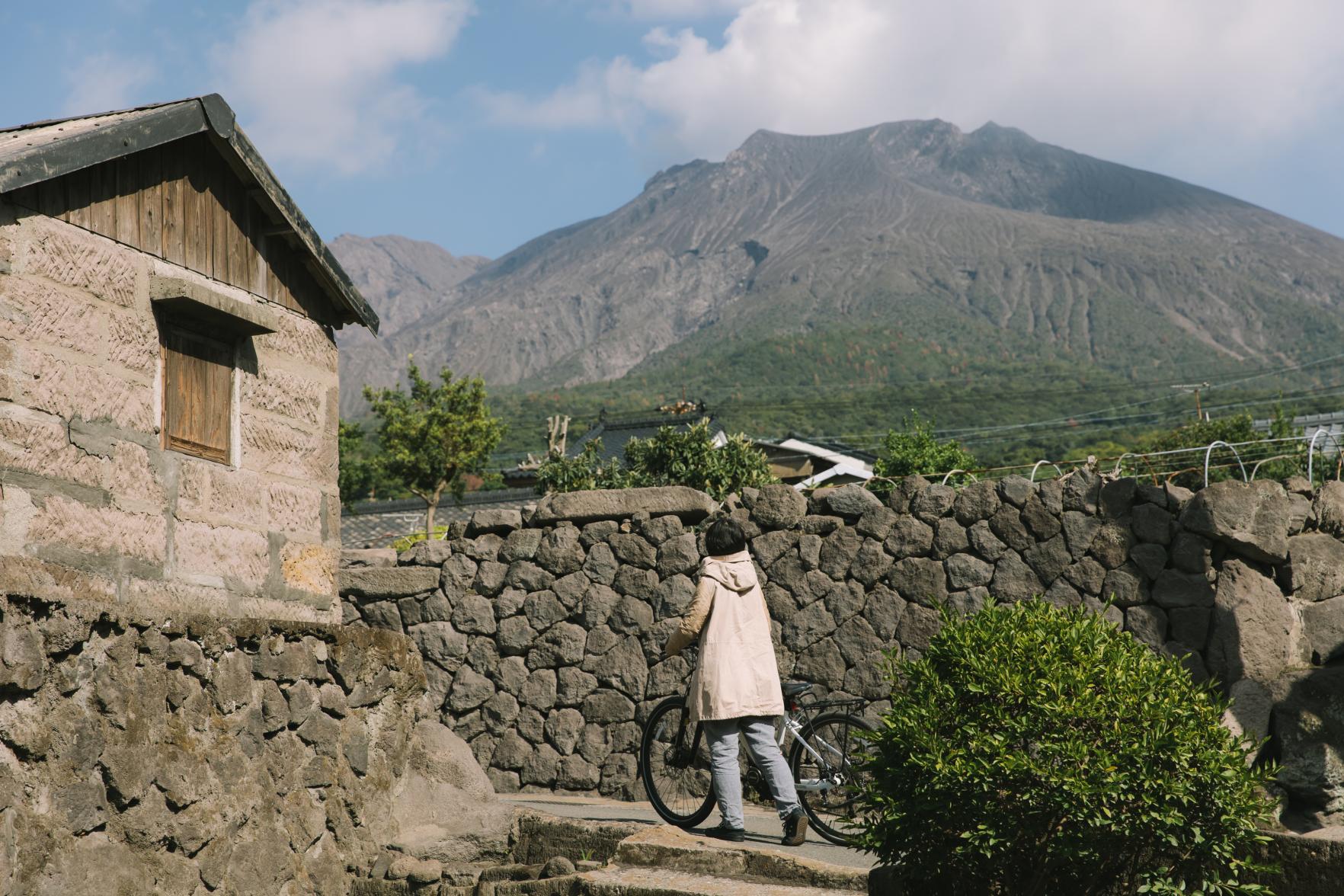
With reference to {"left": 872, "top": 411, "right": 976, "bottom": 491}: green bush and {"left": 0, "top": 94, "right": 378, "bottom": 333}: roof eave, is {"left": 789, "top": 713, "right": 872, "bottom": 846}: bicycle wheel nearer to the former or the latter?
{"left": 0, "top": 94, "right": 378, "bottom": 333}: roof eave

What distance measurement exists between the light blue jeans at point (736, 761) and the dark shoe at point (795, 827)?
0.03m

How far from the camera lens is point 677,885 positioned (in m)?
5.61

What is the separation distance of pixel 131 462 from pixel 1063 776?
16.3ft

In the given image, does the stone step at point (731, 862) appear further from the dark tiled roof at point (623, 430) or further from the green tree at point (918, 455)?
the dark tiled roof at point (623, 430)

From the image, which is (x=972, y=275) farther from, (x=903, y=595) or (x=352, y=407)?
(x=903, y=595)

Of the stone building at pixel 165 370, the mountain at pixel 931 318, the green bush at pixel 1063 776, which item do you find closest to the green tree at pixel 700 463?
the stone building at pixel 165 370

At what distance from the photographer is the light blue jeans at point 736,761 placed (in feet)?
21.9

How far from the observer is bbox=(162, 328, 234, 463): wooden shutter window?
724cm

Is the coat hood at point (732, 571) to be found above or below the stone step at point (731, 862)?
above

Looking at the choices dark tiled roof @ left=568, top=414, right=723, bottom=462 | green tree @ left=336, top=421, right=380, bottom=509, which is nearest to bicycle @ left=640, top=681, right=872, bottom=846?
green tree @ left=336, top=421, right=380, bottom=509

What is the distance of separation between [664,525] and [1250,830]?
610cm

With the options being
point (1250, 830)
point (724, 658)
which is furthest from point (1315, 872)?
point (724, 658)

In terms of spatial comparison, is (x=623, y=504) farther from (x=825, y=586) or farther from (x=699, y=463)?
(x=699, y=463)

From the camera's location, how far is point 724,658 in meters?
6.70
